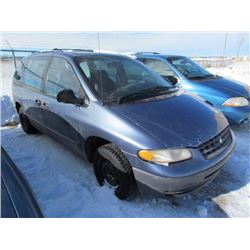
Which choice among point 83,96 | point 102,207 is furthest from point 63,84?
point 102,207

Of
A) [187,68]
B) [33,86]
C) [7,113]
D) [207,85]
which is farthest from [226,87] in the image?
[7,113]

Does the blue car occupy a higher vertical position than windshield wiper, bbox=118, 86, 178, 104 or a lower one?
lower

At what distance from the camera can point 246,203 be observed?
110 inches

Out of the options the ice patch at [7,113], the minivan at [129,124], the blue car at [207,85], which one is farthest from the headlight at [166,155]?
the ice patch at [7,113]

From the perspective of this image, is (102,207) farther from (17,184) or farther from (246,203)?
(246,203)

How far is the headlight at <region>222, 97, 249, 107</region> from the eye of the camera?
4.59 meters

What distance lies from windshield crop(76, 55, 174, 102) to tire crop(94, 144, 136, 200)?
61cm

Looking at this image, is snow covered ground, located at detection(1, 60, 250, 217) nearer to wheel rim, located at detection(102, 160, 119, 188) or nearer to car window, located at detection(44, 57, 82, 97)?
wheel rim, located at detection(102, 160, 119, 188)

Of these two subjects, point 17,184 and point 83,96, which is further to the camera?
point 83,96

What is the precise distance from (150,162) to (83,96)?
120 centimetres

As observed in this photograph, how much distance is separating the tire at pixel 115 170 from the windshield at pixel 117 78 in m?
0.61

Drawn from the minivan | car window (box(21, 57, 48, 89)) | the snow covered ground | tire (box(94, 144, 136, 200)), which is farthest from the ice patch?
tire (box(94, 144, 136, 200))

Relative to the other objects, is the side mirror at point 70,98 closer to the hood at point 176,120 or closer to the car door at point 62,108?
Result: the car door at point 62,108

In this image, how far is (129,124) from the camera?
2492mm
